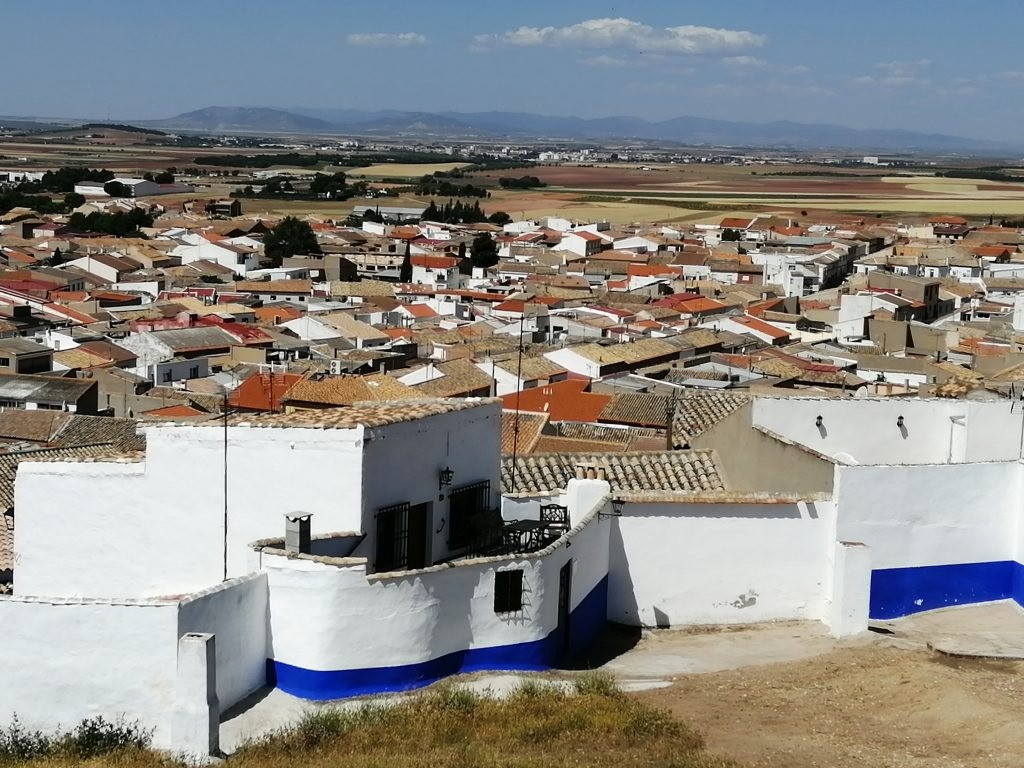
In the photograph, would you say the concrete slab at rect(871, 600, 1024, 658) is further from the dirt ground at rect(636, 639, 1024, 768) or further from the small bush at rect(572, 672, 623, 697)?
the small bush at rect(572, 672, 623, 697)

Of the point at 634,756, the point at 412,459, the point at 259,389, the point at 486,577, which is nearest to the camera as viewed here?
the point at 634,756

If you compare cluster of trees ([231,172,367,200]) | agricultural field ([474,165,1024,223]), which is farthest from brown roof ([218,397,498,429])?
cluster of trees ([231,172,367,200])

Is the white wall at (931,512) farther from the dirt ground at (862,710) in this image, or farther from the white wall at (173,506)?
the white wall at (173,506)

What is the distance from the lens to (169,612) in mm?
9117

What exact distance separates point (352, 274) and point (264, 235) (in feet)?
55.9

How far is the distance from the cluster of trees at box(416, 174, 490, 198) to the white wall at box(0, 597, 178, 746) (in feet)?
394

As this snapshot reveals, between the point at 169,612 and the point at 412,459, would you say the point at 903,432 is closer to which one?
the point at 412,459

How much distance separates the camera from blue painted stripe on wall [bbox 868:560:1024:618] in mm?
13039

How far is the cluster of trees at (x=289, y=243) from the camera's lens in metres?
70.6

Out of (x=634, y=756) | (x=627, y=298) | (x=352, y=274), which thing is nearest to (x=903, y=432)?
(x=634, y=756)

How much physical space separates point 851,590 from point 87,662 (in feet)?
21.3

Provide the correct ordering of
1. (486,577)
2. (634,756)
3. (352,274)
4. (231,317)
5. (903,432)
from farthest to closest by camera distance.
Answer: (352,274) → (231,317) → (903,432) → (486,577) → (634,756)

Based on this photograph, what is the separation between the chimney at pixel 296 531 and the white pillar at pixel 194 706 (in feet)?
3.66

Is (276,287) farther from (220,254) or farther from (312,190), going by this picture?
(312,190)
